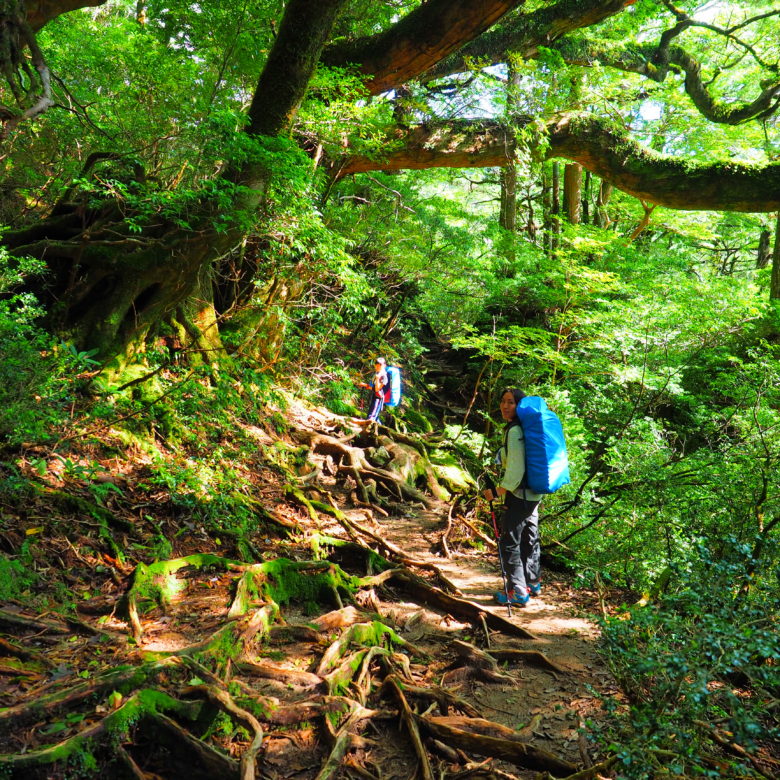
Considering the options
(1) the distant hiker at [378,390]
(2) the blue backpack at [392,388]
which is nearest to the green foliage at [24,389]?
(1) the distant hiker at [378,390]

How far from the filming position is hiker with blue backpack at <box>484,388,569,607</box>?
15.3ft

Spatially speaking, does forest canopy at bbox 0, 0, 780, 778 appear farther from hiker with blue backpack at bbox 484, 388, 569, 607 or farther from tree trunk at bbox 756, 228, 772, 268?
tree trunk at bbox 756, 228, 772, 268

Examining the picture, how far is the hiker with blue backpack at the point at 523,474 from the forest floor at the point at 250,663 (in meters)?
0.44

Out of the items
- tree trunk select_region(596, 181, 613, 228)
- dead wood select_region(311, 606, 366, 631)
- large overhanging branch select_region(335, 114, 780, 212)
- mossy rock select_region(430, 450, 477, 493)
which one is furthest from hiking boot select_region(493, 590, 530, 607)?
tree trunk select_region(596, 181, 613, 228)

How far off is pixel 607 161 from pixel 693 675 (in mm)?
9141

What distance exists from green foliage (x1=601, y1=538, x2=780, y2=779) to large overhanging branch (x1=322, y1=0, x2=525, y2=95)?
6.97m

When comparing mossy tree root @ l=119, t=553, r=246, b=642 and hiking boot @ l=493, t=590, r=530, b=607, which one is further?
hiking boot @ l=493, t=590, r=530, b=607

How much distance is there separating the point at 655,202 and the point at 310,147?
610 centimetres

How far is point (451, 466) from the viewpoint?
34.4ft

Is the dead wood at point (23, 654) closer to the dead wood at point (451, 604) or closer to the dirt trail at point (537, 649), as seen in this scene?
the dirt trail at point (537, 649)

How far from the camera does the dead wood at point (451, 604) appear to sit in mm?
4438

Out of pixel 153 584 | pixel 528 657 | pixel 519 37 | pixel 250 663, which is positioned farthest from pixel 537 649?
pixel 519 37

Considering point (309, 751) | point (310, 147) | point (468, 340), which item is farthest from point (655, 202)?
point (309, 751)

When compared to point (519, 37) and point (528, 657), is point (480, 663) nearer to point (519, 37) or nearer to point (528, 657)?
point (528, 657)
